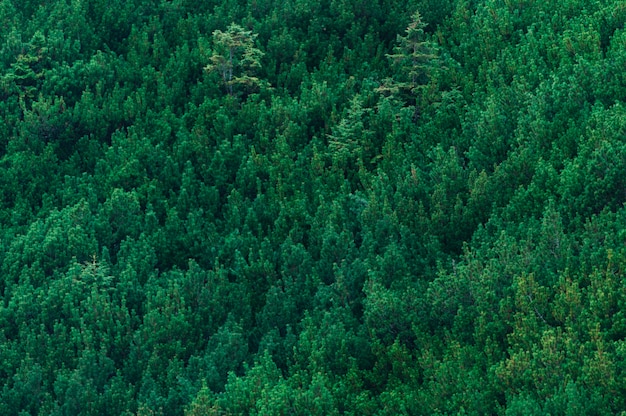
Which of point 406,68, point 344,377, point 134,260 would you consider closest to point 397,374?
point 344,377

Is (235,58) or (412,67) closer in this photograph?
(412,67)

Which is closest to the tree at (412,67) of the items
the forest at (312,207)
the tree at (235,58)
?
the forest at (312,207)

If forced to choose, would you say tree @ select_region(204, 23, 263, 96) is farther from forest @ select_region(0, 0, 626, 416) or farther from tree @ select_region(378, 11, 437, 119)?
tree @ select_region(378, 11, 437, 119)

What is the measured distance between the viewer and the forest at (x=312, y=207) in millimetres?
13758

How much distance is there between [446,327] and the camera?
14.5m

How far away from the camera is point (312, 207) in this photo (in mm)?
18469

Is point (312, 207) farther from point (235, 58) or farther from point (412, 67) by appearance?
point (235, 58)

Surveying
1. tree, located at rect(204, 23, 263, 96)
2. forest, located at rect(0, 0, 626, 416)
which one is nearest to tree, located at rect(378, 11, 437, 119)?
forest, located at rect(0, 0, 626, 416)

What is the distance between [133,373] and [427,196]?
6202 mm

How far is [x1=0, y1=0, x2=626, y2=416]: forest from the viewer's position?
13.8m

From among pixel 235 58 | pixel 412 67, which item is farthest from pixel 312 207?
pixel 235 58

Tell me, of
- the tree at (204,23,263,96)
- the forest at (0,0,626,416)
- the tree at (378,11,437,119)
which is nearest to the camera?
the forest at (0,0,626,416)

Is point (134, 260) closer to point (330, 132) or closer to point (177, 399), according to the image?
point (177, 399)

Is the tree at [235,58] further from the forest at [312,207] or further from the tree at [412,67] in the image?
the tree at [412,67]
